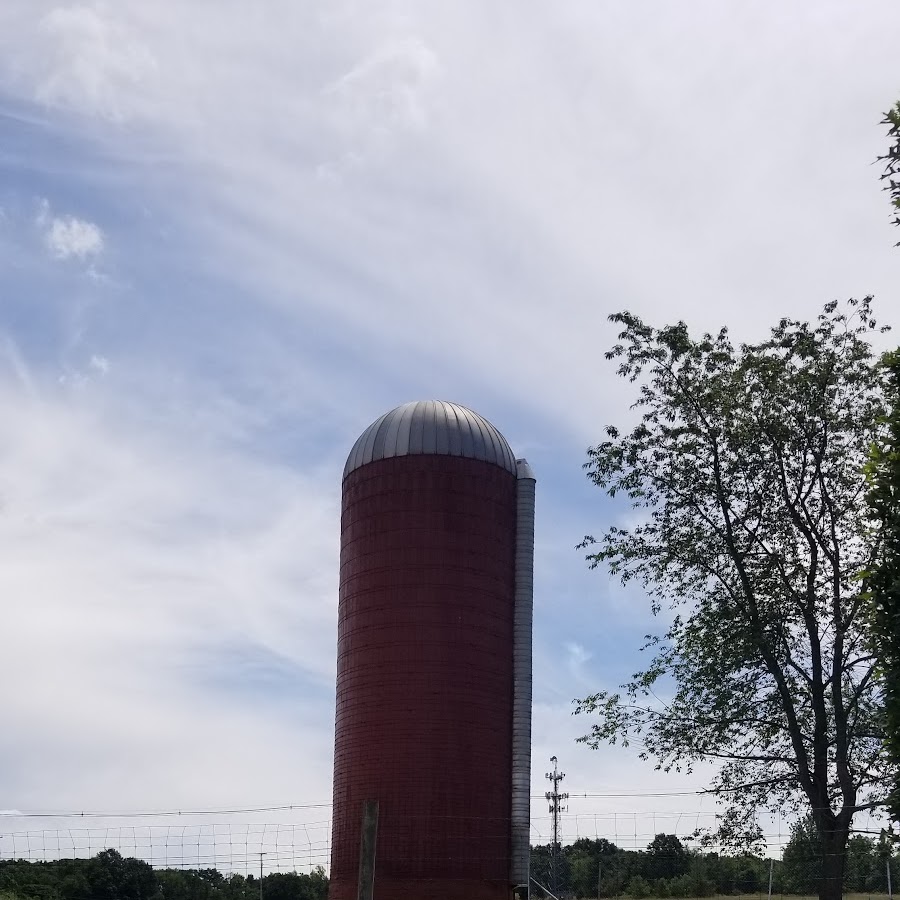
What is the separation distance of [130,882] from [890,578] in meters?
62.2

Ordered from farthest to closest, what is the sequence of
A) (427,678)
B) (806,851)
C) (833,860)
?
(427,678)
(806,851)
(833,860)

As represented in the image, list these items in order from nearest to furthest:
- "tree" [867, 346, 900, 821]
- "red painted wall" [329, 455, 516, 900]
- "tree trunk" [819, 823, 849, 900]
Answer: "tree" [867, 346, 900, 821] → "tree trunk" [819, 823, 849, 900] → "red painted wall" [329, 455, 516, 900]

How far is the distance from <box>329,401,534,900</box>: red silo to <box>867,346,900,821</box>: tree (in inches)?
848

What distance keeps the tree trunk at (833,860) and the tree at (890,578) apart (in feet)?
39.4

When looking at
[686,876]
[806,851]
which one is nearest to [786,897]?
[686,876]

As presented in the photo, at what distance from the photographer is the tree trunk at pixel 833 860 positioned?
93.8 ft

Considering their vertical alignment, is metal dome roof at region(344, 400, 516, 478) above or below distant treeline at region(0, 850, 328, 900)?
above

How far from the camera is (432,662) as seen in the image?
126 ft

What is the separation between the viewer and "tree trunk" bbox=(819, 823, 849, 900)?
93.8ft

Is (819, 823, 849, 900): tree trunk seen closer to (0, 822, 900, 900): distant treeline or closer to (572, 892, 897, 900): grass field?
(0, 822, 900, 900): distant treeline

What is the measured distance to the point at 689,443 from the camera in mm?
31188

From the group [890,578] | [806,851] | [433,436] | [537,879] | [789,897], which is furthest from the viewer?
[537,879]

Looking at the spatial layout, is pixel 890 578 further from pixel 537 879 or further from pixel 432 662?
pixel 537 879

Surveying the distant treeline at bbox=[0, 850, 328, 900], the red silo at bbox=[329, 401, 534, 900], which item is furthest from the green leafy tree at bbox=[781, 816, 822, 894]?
the distant treeline at bbox=[0, 850, 328, 900]
